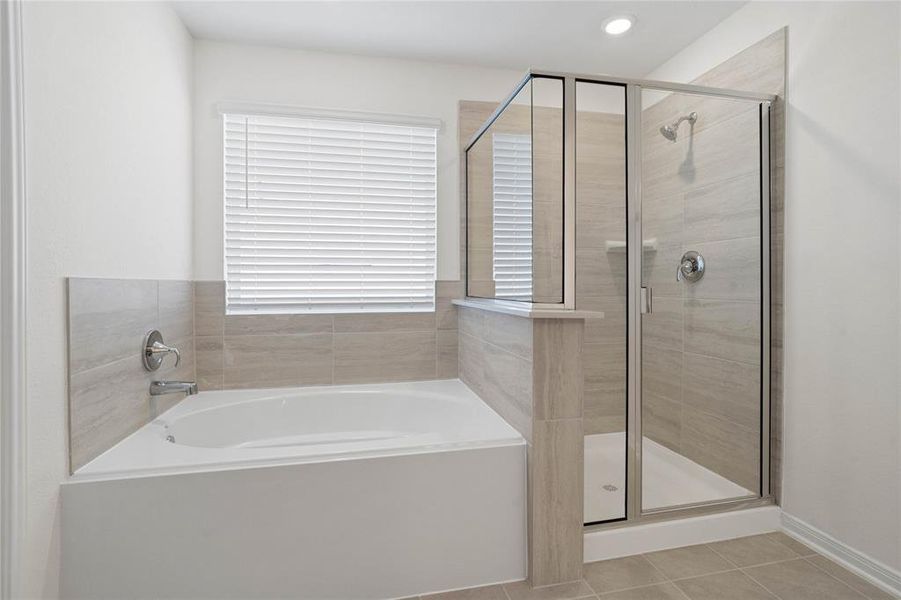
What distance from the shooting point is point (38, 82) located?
50.8 inches

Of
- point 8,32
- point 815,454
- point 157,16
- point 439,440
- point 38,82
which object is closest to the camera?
point 8,32

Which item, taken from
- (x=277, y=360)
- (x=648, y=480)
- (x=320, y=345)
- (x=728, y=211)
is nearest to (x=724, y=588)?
(x=648, y=480)

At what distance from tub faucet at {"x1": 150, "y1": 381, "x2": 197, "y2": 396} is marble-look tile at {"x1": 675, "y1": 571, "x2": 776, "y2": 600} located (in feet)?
6.85

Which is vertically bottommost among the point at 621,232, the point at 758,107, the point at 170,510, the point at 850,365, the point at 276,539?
the point at 276,539

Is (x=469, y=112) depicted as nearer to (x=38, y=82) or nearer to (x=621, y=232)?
(x=621, y=232)

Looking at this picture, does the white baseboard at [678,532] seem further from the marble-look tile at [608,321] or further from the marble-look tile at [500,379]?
the marble-look tile at [608,321]

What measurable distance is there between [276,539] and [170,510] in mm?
339

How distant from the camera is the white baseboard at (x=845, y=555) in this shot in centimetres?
165

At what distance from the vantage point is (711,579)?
5.74 ft

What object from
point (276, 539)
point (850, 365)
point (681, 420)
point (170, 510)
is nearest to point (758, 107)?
point (850, 365)

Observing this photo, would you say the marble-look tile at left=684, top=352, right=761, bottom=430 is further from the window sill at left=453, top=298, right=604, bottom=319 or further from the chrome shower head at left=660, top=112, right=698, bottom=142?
the chrome shower head at left=660, top=112, right=698, bottom=142

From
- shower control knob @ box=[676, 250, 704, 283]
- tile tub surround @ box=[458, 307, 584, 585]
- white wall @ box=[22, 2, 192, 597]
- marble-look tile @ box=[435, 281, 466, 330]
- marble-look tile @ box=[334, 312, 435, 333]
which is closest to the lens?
white wall @ box=[22, 2, 192, 597]

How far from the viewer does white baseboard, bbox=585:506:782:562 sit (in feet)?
6.24

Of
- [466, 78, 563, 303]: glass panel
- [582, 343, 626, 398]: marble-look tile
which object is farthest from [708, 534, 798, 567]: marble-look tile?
[466, 78, 563, 303]: glass panel
